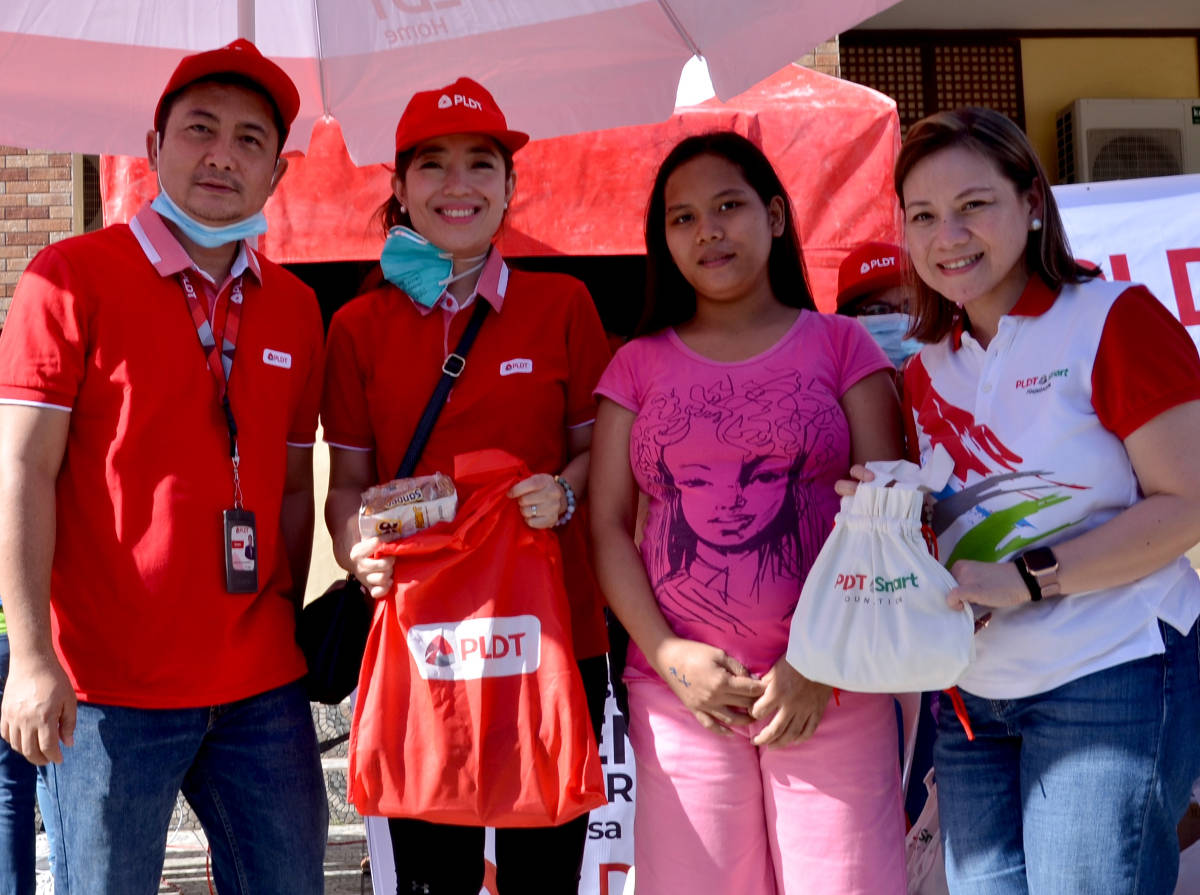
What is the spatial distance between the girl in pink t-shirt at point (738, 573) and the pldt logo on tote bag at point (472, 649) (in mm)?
254

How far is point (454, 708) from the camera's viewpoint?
92.6 inches

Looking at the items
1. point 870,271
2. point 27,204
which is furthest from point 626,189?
point 27,204

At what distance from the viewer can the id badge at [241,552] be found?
7.84 feet

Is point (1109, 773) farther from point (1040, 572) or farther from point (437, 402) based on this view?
point (437, 402)

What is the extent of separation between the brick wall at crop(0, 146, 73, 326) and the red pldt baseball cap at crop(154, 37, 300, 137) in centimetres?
525

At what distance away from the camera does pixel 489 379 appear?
104 inches

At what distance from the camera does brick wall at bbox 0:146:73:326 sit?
7211 millimetres

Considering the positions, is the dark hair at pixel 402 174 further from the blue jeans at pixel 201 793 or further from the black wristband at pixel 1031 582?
the black wristband at pixel 1031 582

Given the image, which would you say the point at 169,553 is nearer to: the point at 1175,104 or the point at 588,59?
the point at 588,59

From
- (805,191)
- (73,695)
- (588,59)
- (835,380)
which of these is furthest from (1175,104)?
(73,695)

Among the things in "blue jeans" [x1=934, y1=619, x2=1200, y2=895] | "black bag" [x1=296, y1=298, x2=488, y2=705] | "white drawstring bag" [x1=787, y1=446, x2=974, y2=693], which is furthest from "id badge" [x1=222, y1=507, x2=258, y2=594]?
"blue jeans" [x1=934, y1=619, x2=1200, y2=895]

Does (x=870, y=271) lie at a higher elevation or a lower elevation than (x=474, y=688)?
higher

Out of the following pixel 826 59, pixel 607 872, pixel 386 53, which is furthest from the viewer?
pixel 826 59

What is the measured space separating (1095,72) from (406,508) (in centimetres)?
885
